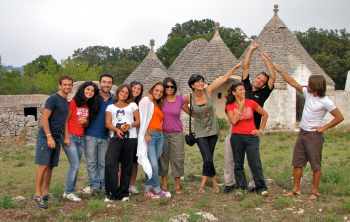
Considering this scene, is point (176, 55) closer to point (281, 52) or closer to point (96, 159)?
point (281, 52)

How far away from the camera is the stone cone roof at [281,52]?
Answer: 1454 cm

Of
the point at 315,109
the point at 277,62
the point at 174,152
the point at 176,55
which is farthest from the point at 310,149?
the point at 176,55

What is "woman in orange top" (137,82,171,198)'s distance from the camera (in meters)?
4.21

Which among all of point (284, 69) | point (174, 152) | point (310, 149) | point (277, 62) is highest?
point (277, 62)

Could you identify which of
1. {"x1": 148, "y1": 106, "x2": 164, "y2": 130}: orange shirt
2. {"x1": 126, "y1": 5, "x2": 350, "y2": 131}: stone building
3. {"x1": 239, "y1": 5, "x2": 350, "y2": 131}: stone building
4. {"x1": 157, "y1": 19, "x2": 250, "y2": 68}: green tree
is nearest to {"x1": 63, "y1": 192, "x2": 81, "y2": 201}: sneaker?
{"x1": 148, "y1": 106, "x2": 164, "y2": 130}: orange shirt

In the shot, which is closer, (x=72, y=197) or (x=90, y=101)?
(x=72, y=197)

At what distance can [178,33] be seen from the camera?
A: 1663 inches

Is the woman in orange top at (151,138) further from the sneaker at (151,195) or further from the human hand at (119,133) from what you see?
the human hand at (119,133)

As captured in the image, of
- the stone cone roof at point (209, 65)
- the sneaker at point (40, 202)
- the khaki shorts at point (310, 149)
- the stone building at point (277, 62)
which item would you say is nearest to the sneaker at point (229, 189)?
the khaki shorts at point (310, 149)

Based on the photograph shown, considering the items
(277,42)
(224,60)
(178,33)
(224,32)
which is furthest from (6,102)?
(178,33)

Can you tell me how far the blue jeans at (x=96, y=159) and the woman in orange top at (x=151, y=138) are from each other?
0.57 metres

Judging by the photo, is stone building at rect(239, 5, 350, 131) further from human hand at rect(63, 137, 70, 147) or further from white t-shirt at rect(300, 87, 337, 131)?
human hand at rect(63, 137, 70, 147)

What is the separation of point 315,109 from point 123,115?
2556 mm

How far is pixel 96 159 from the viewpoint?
14.6ft
